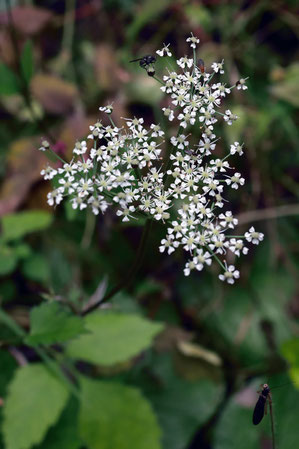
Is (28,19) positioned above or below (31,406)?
above

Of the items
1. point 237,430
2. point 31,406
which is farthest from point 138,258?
point 237,430

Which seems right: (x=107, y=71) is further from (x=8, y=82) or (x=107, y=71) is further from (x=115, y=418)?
(x=115, y=418)

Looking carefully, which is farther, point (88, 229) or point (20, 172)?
point (20, 172)

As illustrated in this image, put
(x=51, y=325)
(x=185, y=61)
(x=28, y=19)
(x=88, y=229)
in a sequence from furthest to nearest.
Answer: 1. (x=28, y=19)
2. (x=88, y=229)
3. (x=51, y=325)
4. (x=185, y=61)

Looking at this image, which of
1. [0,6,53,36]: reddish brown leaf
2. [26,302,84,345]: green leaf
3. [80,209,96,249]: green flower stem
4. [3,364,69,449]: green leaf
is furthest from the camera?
[0,6,53,36]: reddish brown leaf

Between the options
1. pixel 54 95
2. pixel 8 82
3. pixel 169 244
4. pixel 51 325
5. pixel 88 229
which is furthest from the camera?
pixel 54 95

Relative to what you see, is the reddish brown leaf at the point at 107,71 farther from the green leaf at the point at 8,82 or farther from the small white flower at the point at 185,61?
the small white flower at the point at 185,61

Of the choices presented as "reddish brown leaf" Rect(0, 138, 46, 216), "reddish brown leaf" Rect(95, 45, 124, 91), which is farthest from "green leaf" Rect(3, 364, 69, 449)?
"reddish brown leaf" Rect(95, 45, 124, 91)

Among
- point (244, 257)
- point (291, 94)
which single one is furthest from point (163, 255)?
point (291, 94)

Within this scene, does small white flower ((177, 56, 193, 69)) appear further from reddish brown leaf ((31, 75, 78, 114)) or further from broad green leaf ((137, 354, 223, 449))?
reddish brown leaf ((31, 75, 78, 114))
